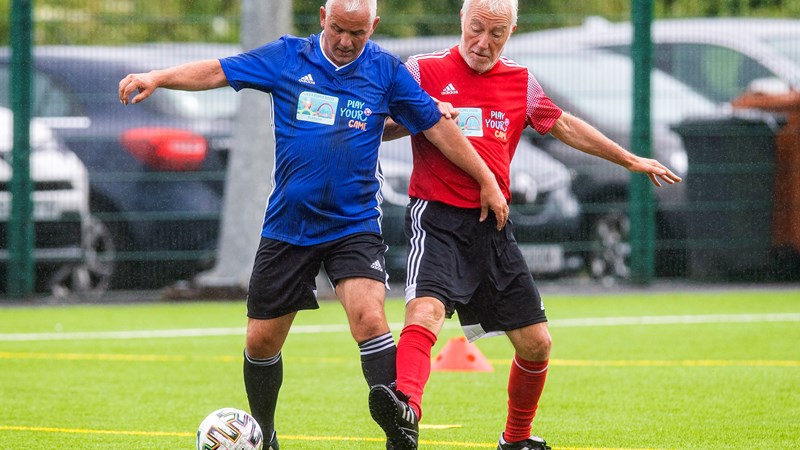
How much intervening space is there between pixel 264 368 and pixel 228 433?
19.9 inches

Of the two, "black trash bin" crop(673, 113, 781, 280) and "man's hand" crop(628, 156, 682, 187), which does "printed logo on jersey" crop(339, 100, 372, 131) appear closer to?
"man's hand" crop(628, 156, 682, 187)

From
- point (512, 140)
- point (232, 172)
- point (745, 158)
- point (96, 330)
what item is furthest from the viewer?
point (745, 158)

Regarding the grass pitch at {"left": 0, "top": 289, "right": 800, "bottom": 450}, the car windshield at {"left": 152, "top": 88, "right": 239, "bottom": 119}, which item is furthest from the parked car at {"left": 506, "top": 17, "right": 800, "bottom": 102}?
the car windshield at {"left": 152, "top": 88, "right": 239, "bottom": 119}

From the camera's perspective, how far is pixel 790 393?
7805 mm

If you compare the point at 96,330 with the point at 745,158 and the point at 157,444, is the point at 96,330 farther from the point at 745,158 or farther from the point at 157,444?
the point at 745,158

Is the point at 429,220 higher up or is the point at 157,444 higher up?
the point at 429,220

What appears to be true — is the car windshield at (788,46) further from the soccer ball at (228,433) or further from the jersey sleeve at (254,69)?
the soccer ball at (228,433)

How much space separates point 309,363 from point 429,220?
3754 mm

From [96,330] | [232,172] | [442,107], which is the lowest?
[96,330]

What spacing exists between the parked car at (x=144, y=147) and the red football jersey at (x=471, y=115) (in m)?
7.40

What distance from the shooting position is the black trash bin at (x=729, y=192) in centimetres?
1442

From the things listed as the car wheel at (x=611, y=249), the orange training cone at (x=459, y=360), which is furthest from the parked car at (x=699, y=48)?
the orange training cone at (x=459, y=360)

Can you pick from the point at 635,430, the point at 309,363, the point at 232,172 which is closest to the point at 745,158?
the point at 232,172

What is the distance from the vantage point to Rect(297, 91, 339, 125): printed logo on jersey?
18.7ft
